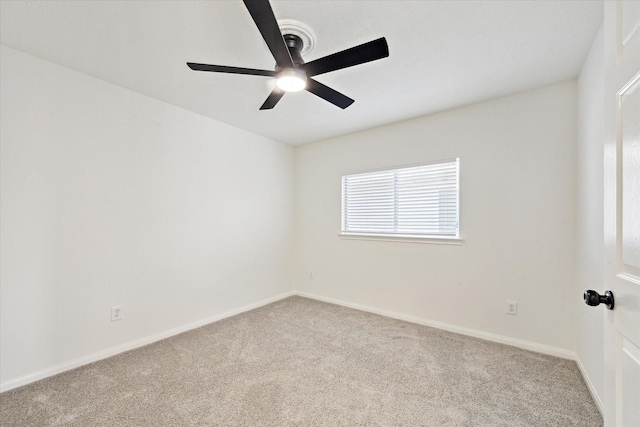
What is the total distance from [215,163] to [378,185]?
2.07 m

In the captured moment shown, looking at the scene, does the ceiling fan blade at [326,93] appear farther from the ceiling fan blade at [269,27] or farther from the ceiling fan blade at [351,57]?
the ceiling fan blade at [269,27]

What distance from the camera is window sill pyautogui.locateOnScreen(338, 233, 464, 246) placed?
9.64 feet

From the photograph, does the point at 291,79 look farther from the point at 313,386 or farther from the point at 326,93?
the point at 313,386

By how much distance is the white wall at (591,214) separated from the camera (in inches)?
69.2

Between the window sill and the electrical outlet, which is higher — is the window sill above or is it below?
above

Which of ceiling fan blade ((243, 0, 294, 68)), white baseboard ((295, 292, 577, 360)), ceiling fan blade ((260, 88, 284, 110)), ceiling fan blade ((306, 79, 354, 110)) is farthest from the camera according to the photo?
white baseboard ((295, 292, 577, 360))

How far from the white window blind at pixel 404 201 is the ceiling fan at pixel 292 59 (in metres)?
1.64

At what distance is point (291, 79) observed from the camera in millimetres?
1674

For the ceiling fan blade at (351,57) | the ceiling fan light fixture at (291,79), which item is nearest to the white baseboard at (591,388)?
the ceiling fan blade at (351,57)

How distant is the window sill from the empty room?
0.12 ft

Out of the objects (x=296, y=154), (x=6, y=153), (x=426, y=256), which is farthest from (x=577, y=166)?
(x=6, y=153)

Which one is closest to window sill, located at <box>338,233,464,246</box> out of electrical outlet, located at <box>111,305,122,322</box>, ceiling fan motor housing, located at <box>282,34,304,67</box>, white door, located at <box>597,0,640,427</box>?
white door, located at <box>597,0,640,427</box>

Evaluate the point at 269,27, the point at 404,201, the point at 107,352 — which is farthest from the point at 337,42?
the point at 107,352

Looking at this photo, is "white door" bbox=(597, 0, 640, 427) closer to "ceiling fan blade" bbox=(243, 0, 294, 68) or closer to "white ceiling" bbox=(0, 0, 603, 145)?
"white ceiling" bbox=(0, 0, 603, 145)
